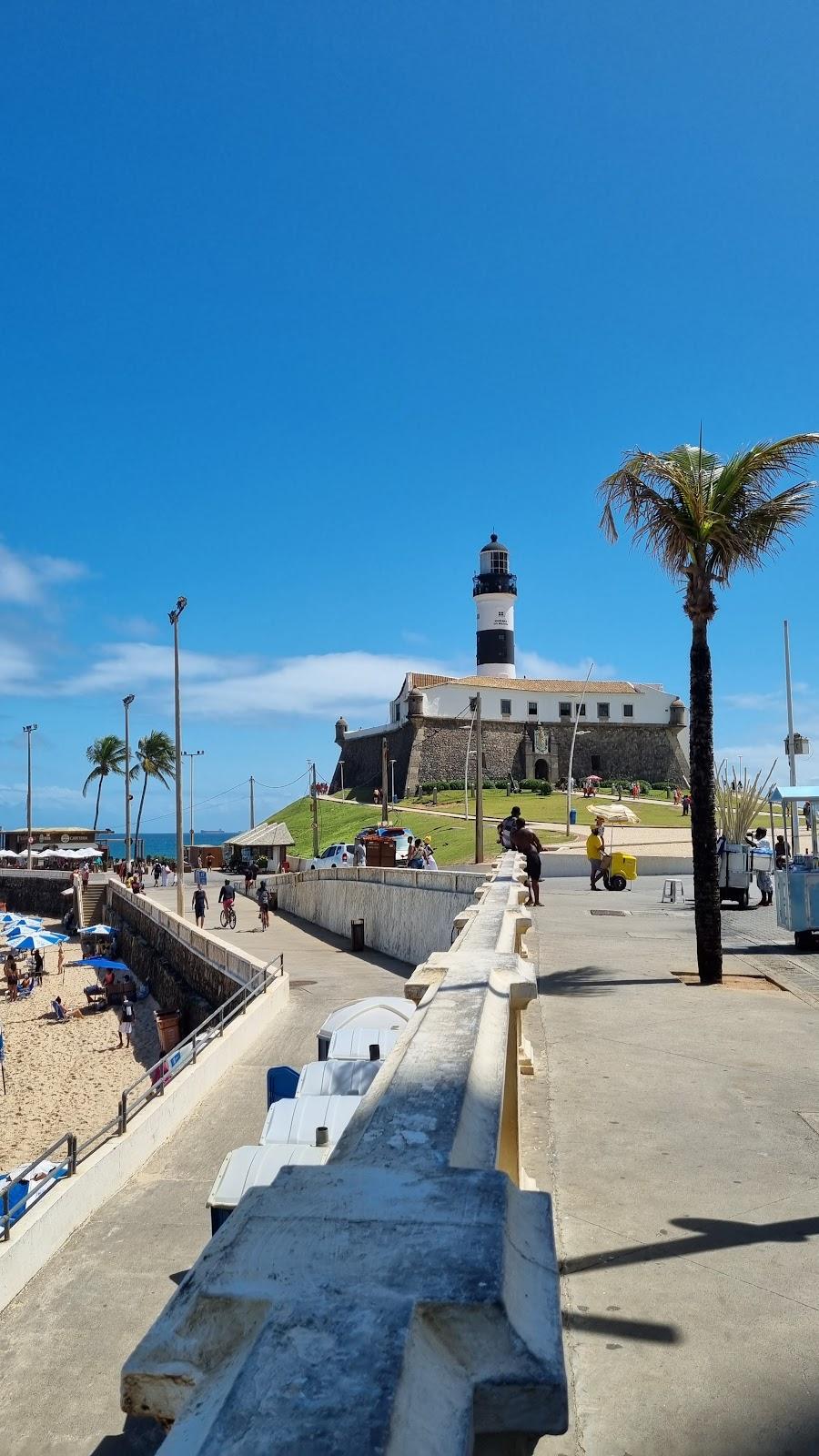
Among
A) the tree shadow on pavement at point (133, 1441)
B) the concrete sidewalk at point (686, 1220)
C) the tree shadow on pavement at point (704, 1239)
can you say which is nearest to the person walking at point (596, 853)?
the concrete sidewalk at point (686, 1220)

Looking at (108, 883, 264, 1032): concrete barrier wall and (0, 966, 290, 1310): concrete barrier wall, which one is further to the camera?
(108, 883, 264, 1032): concrete barrier wall

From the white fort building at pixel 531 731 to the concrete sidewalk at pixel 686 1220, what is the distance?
73183 millimetres

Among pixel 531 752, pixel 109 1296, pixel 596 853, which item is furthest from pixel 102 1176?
pixel 531 752

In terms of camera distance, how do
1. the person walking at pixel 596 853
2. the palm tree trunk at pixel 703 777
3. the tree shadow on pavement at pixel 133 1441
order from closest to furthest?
1. the tree shadow on pavement at pixel 133 1441
2. the palm tree trunk at pixel 703 777
3. the person walking at pixel 596 853

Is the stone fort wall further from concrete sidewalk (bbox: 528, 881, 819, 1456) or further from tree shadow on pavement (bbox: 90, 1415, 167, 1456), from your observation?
tree shadow on pavement (bbox: 90, 1415, 167, 1456)

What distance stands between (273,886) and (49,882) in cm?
2270

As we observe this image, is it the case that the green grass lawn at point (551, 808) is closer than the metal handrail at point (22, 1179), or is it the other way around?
the metal handrail at point (22, 1179)

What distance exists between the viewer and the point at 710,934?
1222 centimetres

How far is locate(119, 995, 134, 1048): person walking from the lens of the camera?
27.9 m

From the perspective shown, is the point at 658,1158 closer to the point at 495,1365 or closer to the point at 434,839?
the point at 495,1365

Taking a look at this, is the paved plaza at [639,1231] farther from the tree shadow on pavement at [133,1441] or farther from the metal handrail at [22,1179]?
the metal handrail at [22,1179]

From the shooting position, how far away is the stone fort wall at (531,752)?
84312 millimetres

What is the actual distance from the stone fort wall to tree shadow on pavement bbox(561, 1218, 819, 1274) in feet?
252

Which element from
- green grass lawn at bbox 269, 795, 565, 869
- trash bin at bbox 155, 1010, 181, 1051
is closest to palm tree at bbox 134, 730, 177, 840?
green grass lawn at bbox 269, 795, 565, 869
